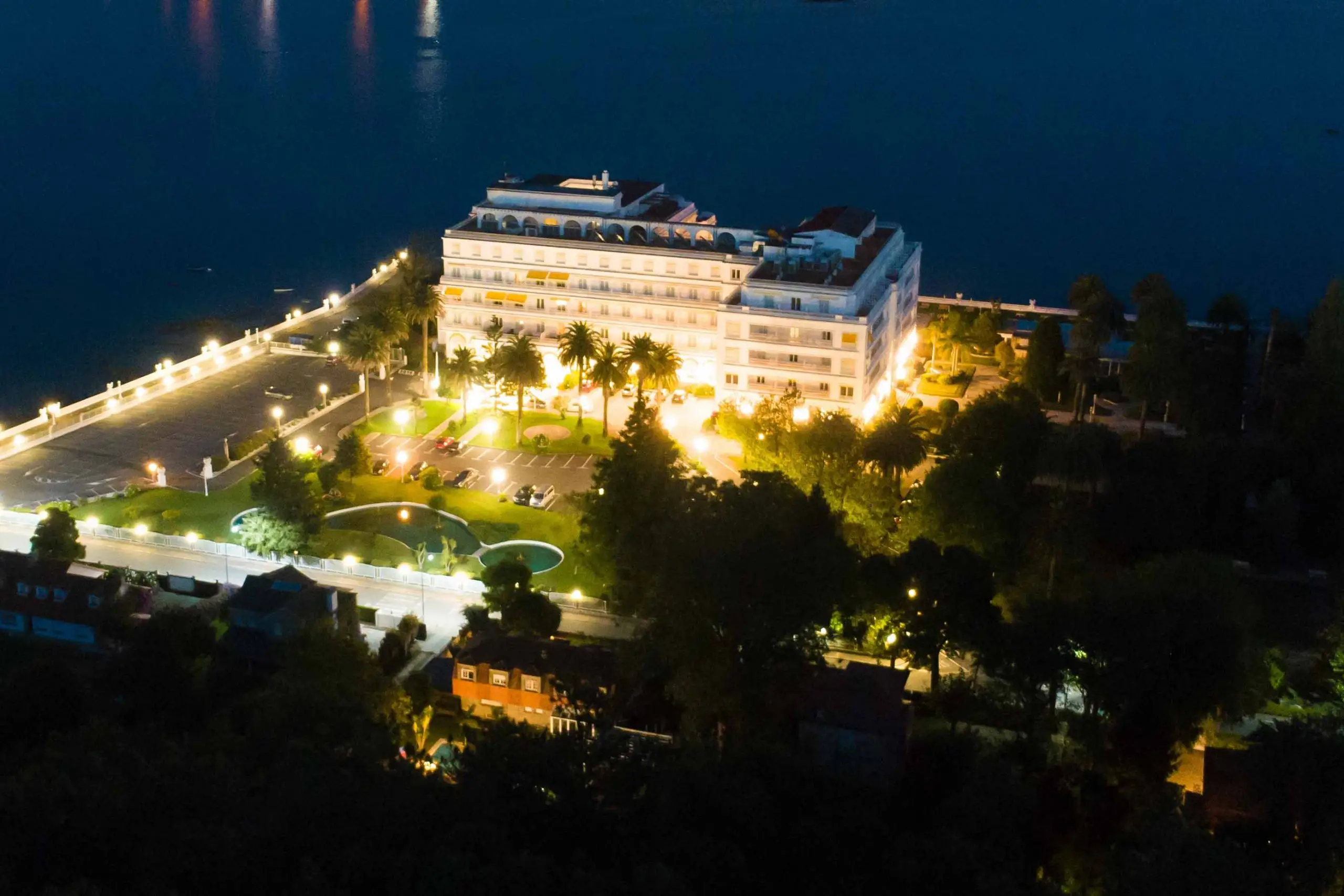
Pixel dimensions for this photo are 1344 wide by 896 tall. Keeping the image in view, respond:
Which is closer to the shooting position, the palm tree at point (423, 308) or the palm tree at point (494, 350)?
the palm tree at point (494, 350)

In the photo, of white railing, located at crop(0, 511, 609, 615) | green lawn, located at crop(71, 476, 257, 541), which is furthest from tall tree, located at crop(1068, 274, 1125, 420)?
green lawn, located at crop(71, 476, 257, 541)

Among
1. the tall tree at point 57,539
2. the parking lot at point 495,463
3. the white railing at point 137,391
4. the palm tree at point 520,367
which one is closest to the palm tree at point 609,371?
the palm tree at point 520,367

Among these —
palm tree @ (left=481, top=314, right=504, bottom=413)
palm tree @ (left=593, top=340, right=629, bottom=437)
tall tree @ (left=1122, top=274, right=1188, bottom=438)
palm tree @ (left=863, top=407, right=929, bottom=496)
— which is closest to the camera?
palm tree @ (left=863, top=407, right=929, bottom=496)

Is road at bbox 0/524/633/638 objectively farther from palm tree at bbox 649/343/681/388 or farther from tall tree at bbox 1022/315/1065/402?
tall tree at bbox 1022/315/1065/402

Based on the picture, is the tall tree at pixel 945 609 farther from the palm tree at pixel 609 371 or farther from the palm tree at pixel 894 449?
the palm tree at pixel 609 371

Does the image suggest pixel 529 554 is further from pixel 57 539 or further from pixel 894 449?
pixel 57 539
